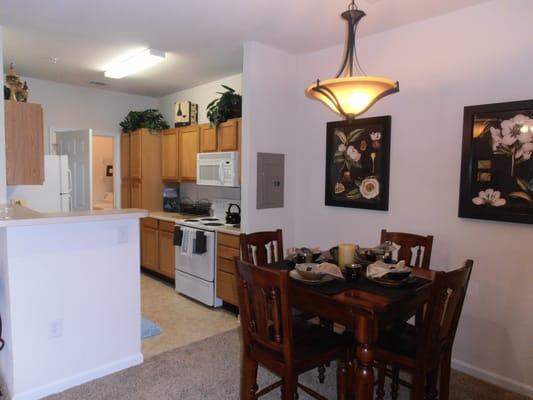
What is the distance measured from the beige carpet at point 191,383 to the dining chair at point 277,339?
19.6 inches

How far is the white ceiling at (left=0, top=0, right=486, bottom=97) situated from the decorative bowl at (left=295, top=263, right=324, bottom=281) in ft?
5.85

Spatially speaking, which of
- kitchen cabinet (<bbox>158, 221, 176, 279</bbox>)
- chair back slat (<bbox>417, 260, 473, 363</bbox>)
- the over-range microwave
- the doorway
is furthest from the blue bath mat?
the doorway

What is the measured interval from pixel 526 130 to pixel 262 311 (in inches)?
79.8

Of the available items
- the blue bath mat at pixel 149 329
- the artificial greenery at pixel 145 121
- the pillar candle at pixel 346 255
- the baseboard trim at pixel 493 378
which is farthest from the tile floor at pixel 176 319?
the artificial greenery at pixel 145 121

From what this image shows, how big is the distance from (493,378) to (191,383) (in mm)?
2105

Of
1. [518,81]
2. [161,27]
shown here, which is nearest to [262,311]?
[518,81]

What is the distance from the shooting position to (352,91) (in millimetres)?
2033

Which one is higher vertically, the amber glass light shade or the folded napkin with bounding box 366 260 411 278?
the amber glass light shade

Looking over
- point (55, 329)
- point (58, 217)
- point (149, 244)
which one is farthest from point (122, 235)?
point (149, 244)

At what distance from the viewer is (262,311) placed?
73.6 inches

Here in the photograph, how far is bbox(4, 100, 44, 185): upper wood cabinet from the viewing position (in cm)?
317

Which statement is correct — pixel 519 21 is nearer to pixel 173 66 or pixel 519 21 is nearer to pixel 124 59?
pixel 173 66

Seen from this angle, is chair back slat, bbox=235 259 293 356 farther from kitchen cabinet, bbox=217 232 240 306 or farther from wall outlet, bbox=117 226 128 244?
kitchen cabinet, bbox=217 232 240 306

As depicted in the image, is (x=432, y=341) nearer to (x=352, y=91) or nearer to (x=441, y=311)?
(x=441, y=311)
